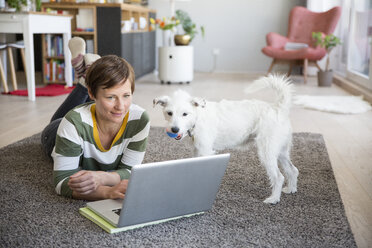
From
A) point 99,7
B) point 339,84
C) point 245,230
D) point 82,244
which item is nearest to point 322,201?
point 245,230

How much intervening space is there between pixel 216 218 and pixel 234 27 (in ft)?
18.9

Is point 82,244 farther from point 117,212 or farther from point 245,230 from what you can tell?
point 245,230

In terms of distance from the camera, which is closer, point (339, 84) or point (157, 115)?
point (157, 115)

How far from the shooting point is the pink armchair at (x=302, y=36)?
5613 millimetres

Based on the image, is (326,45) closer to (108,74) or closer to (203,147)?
(203,147)

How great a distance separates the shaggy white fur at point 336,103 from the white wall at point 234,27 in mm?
2614

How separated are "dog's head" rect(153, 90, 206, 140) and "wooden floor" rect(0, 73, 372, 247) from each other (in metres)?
0.68

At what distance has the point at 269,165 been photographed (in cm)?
170

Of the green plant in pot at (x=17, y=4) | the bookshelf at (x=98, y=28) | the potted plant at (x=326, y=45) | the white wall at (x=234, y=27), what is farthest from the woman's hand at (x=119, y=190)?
the white wall at (x=234, y=27)

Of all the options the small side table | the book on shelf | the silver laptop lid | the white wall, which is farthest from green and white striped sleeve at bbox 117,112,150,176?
the white wall

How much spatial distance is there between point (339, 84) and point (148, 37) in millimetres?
2754

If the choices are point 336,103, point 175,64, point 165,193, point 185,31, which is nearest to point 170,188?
point 165,193

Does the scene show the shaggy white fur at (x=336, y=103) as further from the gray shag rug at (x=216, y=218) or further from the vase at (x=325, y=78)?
the gray shag rug at (x=216, y=218)

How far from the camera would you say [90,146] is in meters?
1.62
